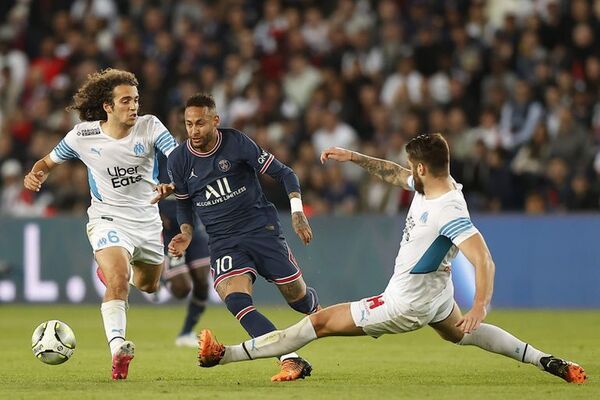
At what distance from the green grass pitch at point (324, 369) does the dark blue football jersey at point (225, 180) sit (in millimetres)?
1171

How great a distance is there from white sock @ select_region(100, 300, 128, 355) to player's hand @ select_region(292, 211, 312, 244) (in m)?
1.48

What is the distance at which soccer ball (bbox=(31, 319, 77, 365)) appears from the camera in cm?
970

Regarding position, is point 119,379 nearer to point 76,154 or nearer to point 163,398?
point 163,398

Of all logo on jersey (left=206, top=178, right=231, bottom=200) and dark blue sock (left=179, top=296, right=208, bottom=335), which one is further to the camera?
dark blue sock (left=179, top=296, right=208, bottom=335)

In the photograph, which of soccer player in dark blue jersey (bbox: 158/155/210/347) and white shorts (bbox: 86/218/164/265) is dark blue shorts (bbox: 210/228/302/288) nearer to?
white shorts (bbox: 86/218/164/265)

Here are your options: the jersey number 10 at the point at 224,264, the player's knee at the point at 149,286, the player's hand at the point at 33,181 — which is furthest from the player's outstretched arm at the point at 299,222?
the player's hand at the point at 33,181

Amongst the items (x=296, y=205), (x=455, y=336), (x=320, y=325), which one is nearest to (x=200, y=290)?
(x=296, y=205)

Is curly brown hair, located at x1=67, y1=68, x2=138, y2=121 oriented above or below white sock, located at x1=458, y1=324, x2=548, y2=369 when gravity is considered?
above

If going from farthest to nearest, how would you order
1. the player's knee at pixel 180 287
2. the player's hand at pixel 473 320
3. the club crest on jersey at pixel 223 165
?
1. the player's knee at pixel 180 287
2. the club crest on jersey at pixel 223 165
3. the player's hand at pixel 473 320

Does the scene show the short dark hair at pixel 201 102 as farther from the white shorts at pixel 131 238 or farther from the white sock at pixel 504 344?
the white sock at pixel 504 344

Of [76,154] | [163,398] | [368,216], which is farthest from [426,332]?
[163,398]

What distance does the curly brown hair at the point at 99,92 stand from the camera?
400 inches

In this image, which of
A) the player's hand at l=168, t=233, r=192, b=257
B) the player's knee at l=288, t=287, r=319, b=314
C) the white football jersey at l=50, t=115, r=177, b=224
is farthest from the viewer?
the white football jersey at l=50, t=115, r=177, b=224

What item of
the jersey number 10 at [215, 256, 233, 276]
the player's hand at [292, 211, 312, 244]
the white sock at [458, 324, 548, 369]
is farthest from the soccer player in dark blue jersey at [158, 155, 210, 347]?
the white sock at [458, 324, 548, 369]
